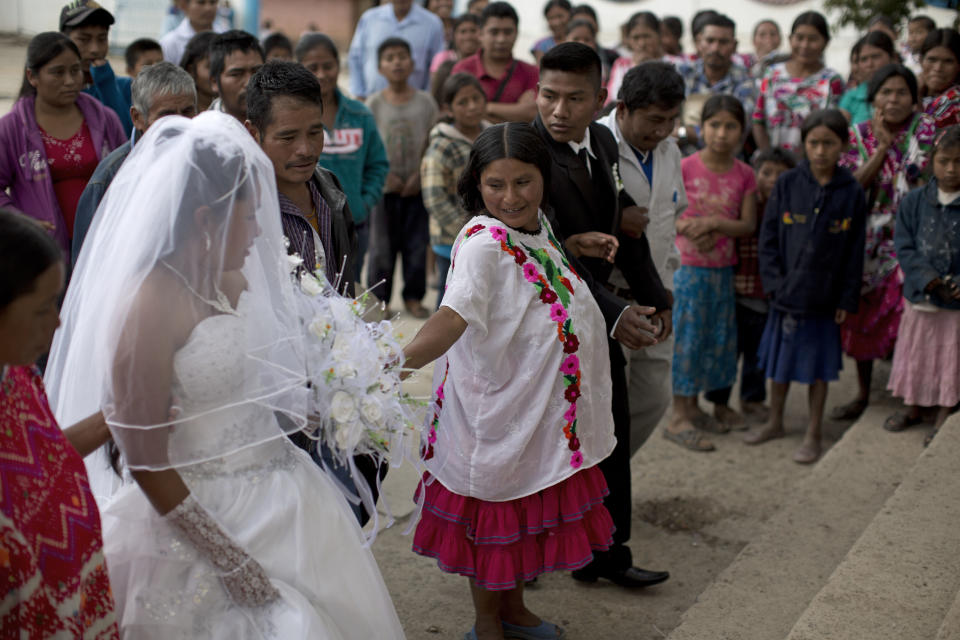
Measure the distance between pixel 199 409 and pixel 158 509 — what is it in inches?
9.6

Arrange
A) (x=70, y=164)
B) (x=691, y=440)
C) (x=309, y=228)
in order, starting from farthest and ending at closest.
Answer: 1. (x=691, y=440)
2. (x=70, y=164)
3. (x=309, y=228)

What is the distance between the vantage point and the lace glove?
2.16 meters

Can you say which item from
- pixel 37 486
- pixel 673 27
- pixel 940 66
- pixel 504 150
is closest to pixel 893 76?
pixel 940 66

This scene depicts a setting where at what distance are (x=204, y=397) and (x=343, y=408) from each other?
32 cm

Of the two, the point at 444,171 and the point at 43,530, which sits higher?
the point at 444,171

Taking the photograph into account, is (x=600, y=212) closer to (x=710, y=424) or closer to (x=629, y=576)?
(x=629, y=576)

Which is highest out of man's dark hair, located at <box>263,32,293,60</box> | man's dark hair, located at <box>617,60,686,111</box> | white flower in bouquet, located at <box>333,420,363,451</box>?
man's dark hair, located at <box>263,32,293,60</box>

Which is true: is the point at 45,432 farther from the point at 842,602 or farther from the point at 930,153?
the point at 930,153

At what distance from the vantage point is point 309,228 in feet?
9.95

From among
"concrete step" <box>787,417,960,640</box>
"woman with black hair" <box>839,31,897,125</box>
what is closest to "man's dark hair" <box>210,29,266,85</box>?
"concrete step" <box>787,417,960,640</box>

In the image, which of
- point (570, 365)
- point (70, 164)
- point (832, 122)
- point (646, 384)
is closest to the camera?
point (570, 365)

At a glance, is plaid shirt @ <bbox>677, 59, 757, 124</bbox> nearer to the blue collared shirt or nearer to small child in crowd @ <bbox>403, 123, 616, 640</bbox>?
the blue collared shirt

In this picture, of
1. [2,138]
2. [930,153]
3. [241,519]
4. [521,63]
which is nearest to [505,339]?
[241,519]

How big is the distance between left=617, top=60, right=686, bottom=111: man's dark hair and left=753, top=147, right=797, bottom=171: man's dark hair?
8.61 ft
